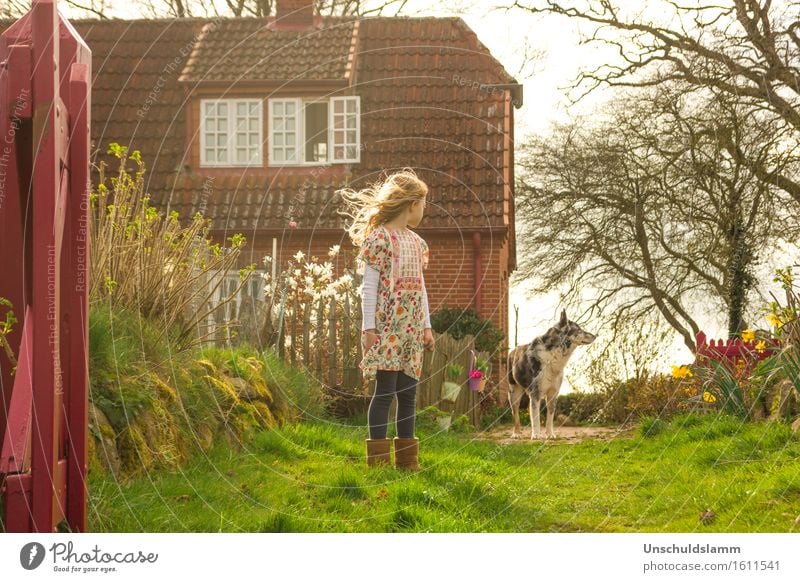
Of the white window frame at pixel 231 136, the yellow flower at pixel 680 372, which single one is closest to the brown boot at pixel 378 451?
the yellow flower at pixel 680 372

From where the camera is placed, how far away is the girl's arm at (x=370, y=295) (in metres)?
5.18

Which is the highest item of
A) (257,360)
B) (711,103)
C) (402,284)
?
(711,103)

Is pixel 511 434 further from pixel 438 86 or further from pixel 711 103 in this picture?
pixel 438 86

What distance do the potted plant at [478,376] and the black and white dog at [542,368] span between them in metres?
0.51

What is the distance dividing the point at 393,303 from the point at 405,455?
85 cm

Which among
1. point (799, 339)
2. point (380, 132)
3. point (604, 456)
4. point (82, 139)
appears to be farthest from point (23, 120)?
point (380, 132)

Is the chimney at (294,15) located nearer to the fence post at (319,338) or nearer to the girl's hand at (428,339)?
the fence post at (319,338)

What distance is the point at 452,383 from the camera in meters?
9.00

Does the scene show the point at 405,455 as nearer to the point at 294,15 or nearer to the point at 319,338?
the point at 319,338

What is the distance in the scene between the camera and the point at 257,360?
7531 mm

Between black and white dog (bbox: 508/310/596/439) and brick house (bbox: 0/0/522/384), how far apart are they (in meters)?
2.52
